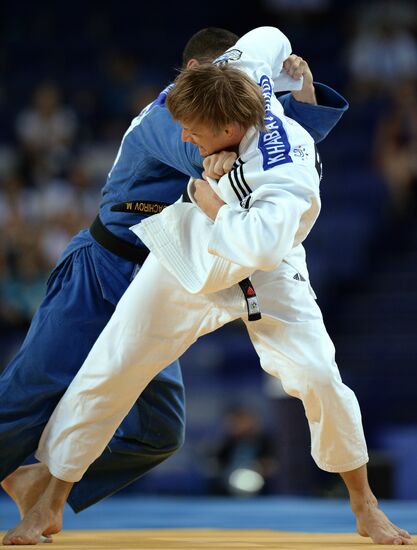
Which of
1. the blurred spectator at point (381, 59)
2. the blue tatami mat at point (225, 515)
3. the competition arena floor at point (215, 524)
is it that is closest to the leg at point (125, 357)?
the competition arena floor at point (215, 524)

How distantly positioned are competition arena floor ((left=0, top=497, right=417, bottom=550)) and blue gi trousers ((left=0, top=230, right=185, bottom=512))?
0.95ft

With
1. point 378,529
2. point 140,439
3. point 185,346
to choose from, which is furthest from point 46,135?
point 378,529

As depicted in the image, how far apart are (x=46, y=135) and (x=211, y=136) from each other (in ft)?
25.6

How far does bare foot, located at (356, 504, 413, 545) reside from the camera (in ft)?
12.1

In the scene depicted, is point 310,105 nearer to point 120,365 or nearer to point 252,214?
point 252,214

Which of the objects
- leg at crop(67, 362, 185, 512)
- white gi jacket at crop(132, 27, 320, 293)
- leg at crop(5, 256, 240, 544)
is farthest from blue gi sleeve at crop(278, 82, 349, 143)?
leg at crop(67, 362, 185, 512)

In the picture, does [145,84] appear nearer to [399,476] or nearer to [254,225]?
[399,476]

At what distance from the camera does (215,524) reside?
536 centimetres

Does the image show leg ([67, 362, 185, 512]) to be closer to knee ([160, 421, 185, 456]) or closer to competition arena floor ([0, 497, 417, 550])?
knee ([160, 421, 185, 456])

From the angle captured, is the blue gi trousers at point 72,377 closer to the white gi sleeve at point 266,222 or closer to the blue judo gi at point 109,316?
the blue judo gi at point 109,316

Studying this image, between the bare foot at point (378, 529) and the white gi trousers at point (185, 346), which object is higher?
the white gi trousers at point (185, 346)

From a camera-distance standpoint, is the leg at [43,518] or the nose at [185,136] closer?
the nose at [185,136]

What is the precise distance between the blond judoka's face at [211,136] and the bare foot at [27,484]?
1.35 meters

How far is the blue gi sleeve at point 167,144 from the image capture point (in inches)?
147
